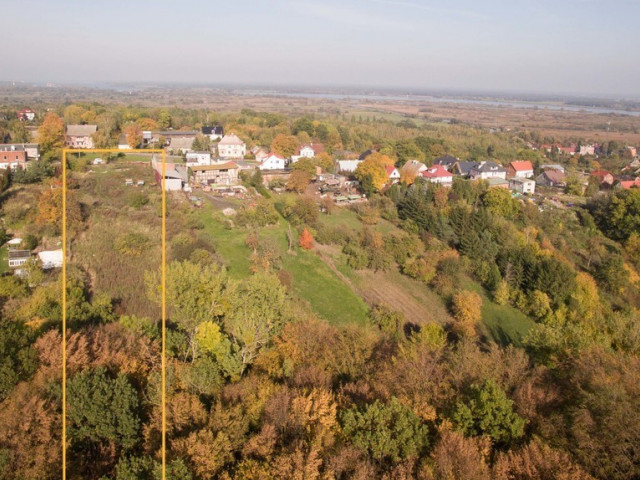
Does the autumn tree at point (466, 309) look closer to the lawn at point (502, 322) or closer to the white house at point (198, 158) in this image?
the lawn at point (502, 322)

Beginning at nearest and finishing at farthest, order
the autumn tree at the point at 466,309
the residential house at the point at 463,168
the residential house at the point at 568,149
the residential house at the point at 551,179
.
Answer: the autumn tree at the point at 466,309 < the residential house at the point at 463,168 < the residential house at the point at 551,179 < the residential house at the point at 568,149

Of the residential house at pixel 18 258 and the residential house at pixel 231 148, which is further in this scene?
the residential house at pixel 231 148

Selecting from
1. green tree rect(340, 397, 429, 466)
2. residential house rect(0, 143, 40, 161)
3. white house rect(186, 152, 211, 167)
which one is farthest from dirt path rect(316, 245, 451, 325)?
residential house rect(0, 143, 40, 161)

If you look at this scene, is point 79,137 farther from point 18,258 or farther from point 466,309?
point 466,309

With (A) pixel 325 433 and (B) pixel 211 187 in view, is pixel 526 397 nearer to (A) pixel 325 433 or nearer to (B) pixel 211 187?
(A) pixel 325 433

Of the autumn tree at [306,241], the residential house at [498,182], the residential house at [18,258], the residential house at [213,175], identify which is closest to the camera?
the residential house at [18,258]

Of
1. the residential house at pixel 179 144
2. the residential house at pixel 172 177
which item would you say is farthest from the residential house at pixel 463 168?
the residential house at pixel 172 177

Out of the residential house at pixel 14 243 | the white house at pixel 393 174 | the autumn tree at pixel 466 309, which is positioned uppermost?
the white house at pixel 393 174

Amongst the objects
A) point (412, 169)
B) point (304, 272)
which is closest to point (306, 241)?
point (304, 272)
